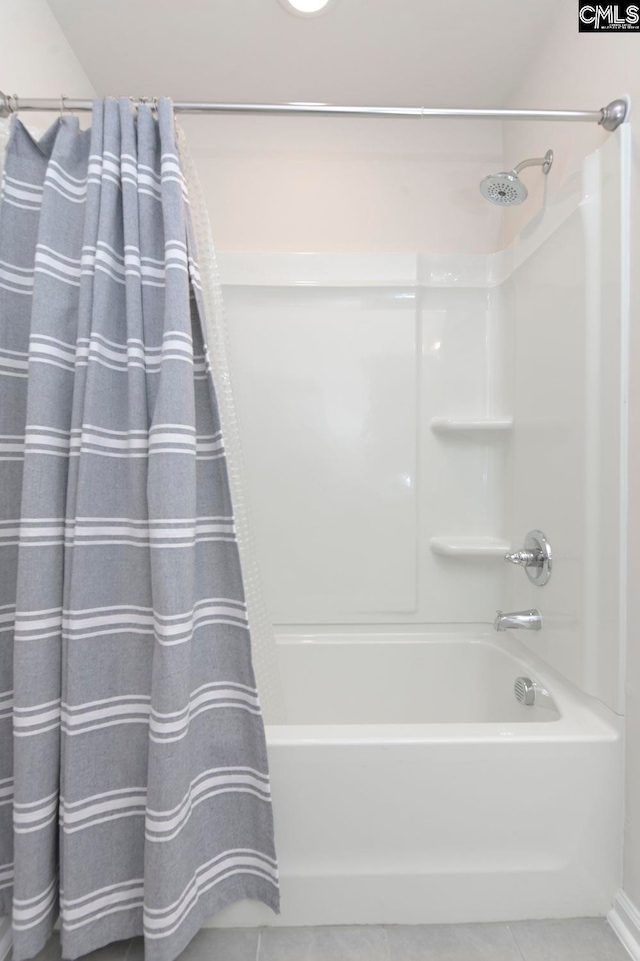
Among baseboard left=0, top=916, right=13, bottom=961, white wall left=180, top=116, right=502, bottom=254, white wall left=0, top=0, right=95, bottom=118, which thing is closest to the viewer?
baseboard left=0, top=916, right=13, bottom=961

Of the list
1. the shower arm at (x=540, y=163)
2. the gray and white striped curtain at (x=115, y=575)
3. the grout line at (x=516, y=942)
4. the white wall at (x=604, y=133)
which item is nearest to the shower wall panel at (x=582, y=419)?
the white wall at (x=604, y=133)

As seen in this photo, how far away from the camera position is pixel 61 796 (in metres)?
1.04

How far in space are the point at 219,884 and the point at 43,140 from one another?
63.5 inches

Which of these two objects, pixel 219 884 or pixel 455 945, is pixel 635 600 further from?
pixel 219 884

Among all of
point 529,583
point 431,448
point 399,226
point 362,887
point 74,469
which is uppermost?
point 399,226

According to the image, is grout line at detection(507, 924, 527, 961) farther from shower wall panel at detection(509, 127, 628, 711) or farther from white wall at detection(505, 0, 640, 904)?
shower wall panel at detection(509, 127, 628, 711)

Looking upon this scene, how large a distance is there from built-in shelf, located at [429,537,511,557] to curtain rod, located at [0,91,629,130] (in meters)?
1.17

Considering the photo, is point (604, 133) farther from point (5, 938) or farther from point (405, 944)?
point (5, 938)

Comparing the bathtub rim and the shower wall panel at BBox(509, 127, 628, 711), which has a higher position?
the shower wall panel at BBox(509, 127, 628, 711)

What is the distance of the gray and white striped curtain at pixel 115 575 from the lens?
1014mm

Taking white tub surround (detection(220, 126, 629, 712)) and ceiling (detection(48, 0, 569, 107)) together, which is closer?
ceiling (detection(48, 0, 569, 107))

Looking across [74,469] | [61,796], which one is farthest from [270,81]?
[61,796]

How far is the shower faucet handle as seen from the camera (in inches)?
58.1

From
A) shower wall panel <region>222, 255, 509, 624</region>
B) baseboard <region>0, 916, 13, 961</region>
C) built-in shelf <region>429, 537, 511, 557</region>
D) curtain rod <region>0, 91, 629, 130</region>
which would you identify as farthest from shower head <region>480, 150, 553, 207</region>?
baseboard <region>0, 916, 13, 961</region>
